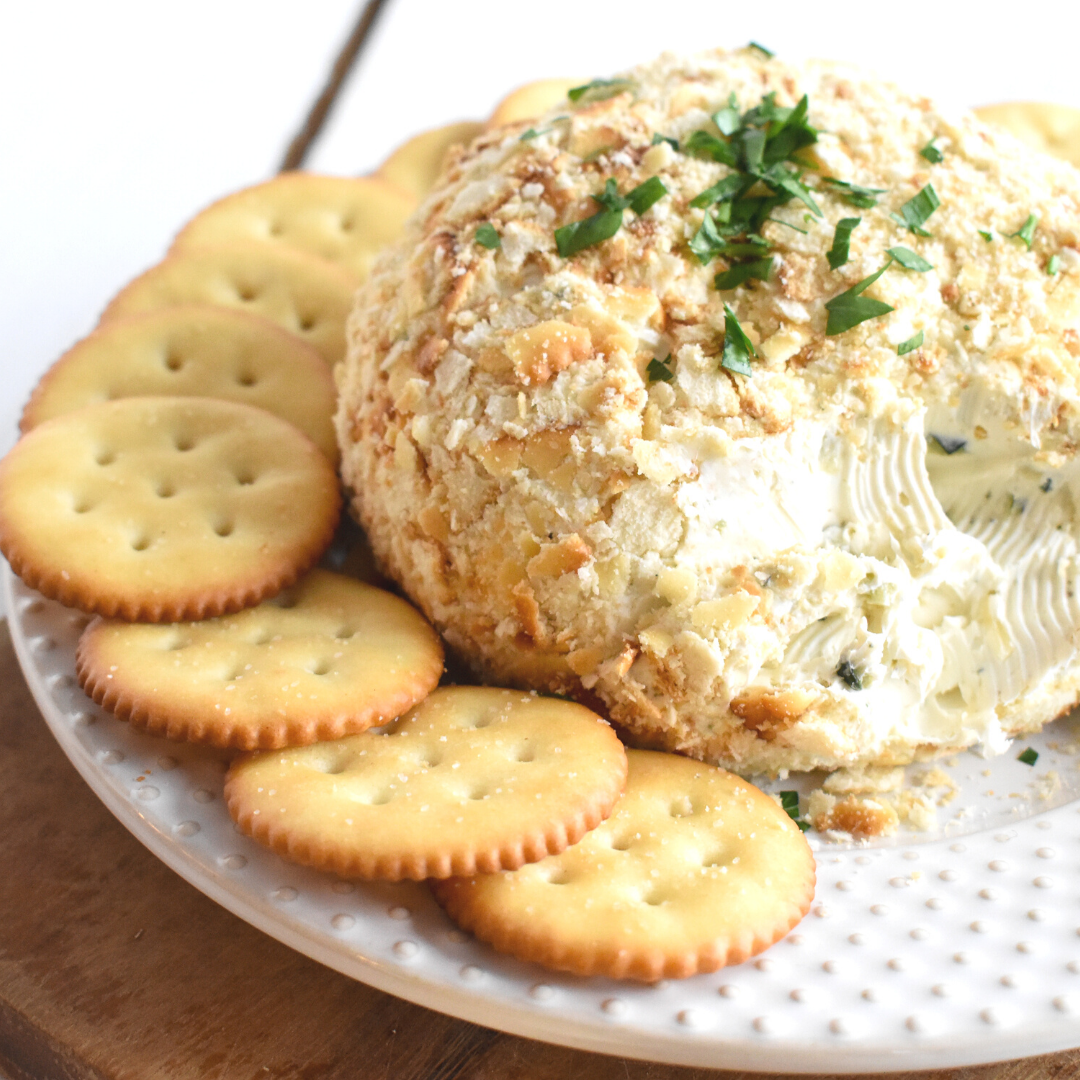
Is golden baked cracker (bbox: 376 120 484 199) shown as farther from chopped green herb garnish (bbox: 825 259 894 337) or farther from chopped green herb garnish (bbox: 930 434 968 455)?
chopped green herb garnish (bbox: 930 434 968 455)

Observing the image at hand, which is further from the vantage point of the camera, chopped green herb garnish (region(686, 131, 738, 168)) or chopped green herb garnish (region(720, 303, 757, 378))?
chopped green herb garnish (region(686, 131, 738, 168))

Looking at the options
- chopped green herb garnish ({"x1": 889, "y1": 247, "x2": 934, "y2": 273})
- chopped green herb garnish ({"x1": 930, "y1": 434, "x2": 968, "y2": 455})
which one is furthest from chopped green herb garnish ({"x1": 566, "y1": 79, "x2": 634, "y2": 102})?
chopped green herb garnish ({"x1": 930, "y1": 434, "x2": 968, "y2": 455})

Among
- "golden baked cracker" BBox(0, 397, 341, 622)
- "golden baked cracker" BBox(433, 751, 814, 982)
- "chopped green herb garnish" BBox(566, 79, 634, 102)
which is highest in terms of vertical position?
"chopped green herb garnish" BBox(566, 79, 634, 102)

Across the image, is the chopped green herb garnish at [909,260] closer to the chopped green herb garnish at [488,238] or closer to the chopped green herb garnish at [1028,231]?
the chopped green herb garnish at [1028,231]

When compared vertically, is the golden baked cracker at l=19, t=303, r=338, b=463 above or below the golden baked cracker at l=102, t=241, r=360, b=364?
below

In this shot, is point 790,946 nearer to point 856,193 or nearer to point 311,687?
point 311,687

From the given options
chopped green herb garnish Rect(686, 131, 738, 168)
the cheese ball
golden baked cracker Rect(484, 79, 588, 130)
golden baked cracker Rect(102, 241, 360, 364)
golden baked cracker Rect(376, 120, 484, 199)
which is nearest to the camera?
the cheese ball

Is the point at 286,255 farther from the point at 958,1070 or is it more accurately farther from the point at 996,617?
the point at 958,1070
